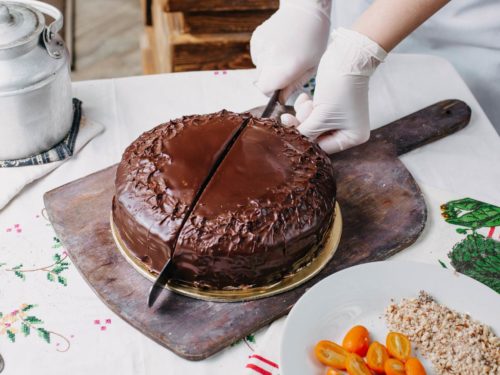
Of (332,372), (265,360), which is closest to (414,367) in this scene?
(332,372)

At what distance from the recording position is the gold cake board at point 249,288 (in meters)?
1.40

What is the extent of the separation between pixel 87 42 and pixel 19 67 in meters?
3.01

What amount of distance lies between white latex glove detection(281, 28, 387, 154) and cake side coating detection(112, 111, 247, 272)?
291 mm

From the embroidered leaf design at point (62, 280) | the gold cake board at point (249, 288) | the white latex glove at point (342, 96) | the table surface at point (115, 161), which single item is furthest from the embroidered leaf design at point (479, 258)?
the embroidered leaf design at point (62, 280)

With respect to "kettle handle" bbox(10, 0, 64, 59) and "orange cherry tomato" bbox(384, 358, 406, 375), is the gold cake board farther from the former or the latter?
"kettle handle" bbox(10, 0, 64, 59)

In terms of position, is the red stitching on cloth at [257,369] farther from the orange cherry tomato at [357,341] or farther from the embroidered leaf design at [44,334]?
the embroidered leaf design at [44,334]

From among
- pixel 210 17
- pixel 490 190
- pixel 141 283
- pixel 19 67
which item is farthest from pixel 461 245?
pixel 210 17

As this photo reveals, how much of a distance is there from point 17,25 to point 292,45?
2.68 ft

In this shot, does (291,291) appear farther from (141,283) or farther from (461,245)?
(461,245)

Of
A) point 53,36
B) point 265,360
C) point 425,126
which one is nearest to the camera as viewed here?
point 265,360

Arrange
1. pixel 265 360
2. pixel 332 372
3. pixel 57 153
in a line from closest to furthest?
pixel 332 372, pixel 265 360, pixel 57 153

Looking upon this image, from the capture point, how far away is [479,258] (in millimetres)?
1569

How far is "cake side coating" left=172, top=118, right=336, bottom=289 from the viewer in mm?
1335

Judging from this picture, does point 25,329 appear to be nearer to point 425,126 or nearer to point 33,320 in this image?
point 33,320
